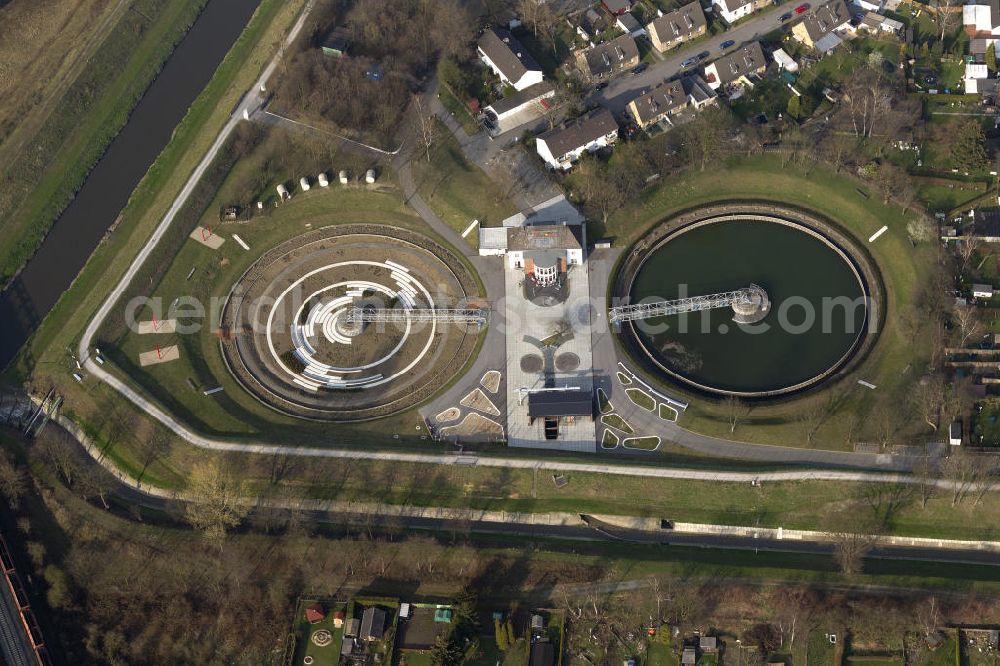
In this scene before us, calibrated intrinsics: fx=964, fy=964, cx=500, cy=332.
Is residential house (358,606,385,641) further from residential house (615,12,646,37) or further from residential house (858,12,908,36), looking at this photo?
residential house (858,12,908,36)

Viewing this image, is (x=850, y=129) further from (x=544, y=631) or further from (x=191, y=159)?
(x=191, y=159)

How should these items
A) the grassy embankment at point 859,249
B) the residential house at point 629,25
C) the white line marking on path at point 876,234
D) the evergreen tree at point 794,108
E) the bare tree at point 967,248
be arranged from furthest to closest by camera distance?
the residential house at point 629,25 < the evergreen tree at point 794,108 < the white line marking on path at point 876,234 < the bare tree at point 967,248 < the grassy embankment at point 859,249

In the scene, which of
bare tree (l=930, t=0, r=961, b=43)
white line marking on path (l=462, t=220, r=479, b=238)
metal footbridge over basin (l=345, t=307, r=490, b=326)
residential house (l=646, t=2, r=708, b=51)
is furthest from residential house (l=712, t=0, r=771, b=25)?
metal footbridge over basin (l=345, t=307, r=490, b=326)

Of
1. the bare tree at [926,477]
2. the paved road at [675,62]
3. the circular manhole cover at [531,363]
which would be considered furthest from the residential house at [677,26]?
the bare tree at [926,477]

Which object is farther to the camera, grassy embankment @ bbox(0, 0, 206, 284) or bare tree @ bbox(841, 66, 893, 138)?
grassy embankment @ bbox(0, 0, 206, 284)

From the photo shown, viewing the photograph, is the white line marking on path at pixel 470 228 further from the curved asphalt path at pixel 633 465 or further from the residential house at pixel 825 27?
the residential house at pixel 825 27

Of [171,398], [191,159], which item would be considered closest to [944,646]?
[171,398]

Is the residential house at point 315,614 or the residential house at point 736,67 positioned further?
the residential house at point 736,67
